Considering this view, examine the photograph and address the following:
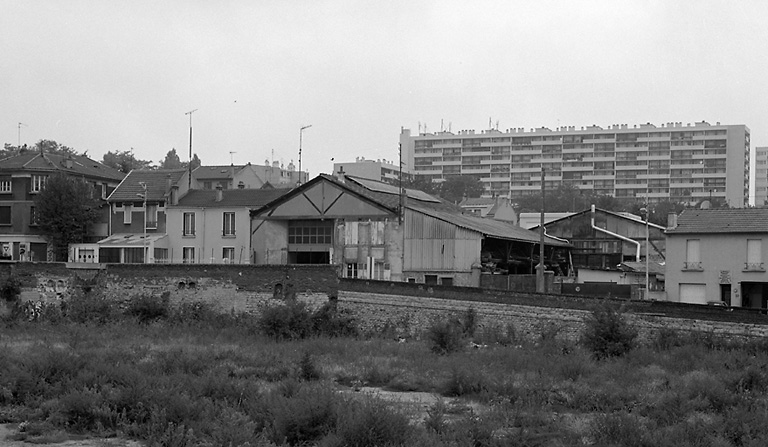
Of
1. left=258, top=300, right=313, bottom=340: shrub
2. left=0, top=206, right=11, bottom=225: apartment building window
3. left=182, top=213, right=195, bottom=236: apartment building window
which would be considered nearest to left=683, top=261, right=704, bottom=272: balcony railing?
left=258, top=300, right=313, bottom=340: shrub

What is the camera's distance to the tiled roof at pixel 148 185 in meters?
55.8

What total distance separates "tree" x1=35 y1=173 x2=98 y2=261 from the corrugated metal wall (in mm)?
22185

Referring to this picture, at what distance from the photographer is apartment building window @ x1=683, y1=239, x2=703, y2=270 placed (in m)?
43.3

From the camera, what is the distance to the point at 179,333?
39031 mm

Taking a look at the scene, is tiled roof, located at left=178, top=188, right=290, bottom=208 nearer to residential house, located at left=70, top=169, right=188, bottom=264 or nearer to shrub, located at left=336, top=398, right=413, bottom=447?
residential house, located at left=70, top=169, right=188, bottom=264

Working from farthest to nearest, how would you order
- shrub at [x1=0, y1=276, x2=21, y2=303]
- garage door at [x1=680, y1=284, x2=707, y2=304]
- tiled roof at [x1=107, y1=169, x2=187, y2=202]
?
tiled roof at [x1=107, y1=169, x2=187, y2=202], shrub at [x1=0, y1=276, x2=21, y2=303], garage door at [x1=680, y1=284, x2=707, y2=304]

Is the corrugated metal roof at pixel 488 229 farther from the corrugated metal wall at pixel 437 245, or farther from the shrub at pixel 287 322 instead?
the shrub at pixel 287 322

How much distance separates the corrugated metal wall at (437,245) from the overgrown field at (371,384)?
7.00m

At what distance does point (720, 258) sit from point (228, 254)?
86.3ft

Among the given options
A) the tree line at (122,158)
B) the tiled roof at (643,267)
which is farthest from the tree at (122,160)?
the tiled roof at (643,267)

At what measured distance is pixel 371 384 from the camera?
91.5ft

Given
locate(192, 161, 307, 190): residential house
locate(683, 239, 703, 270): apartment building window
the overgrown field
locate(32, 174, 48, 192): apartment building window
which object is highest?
locate(192, 161, 307, 190): residential house

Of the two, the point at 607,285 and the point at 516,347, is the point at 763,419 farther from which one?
the point at 607,285

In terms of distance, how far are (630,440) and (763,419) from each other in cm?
374
